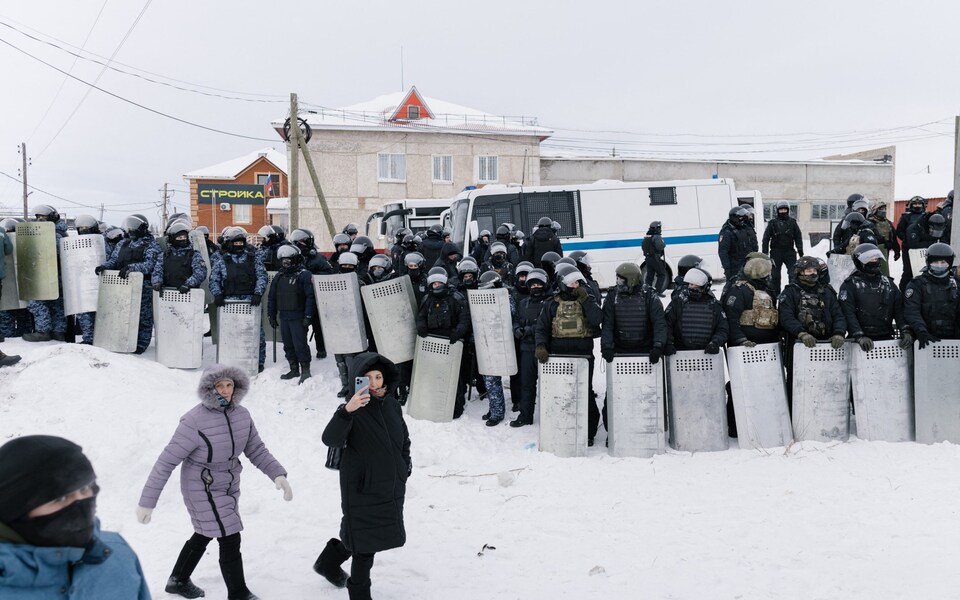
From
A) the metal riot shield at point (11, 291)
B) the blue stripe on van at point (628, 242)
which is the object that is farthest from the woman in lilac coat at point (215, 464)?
the blue stripe on van at point (628, 242)

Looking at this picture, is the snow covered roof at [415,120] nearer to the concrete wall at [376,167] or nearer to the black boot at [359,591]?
the concrete wall at [376,167]

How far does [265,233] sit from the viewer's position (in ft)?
34.9

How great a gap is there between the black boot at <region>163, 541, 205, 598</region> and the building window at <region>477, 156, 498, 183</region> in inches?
1199

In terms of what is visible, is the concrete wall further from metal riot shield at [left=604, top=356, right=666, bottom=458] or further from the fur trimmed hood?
the fur trimmed hood

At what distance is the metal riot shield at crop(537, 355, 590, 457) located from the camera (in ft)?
24.6

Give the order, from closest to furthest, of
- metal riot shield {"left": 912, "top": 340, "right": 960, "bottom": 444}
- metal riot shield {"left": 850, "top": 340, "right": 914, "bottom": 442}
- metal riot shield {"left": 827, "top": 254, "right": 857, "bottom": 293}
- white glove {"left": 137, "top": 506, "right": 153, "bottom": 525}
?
white glove {"left": 137, "top": 506, "right": 153, "bottom": 525}, metal riot shield {"left": 912, "top": 340, "right": 960, "bottom": 444}, metal riot shield {"left": 850, "top": 340, "right": 914, "bottom": 442}, metal riot shield {"left": 827, "top": 254, "right": 857, "bottom": 293}

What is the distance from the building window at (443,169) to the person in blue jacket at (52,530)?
32.7 m

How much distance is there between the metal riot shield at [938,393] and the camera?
7.08 metres

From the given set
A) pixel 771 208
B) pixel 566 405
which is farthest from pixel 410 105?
pixel 566 405

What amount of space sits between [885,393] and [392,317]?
5.56m

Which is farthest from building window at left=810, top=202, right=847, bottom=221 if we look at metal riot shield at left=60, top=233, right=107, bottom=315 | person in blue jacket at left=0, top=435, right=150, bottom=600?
person in blue jacket at left=0, top=435, right=150, bottom=600

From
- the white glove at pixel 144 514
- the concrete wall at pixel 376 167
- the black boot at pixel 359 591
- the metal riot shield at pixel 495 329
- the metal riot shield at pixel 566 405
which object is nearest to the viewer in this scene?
the white glove at pixel 144 514

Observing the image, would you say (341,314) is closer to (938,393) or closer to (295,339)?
(295,339)

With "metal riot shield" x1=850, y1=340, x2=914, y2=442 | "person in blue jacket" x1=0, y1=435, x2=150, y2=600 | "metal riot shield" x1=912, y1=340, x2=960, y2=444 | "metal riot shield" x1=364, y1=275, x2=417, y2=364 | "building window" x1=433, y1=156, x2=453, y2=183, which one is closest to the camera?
"person in blue jacket" x1=0, y1=435, x2=150, y2=600
